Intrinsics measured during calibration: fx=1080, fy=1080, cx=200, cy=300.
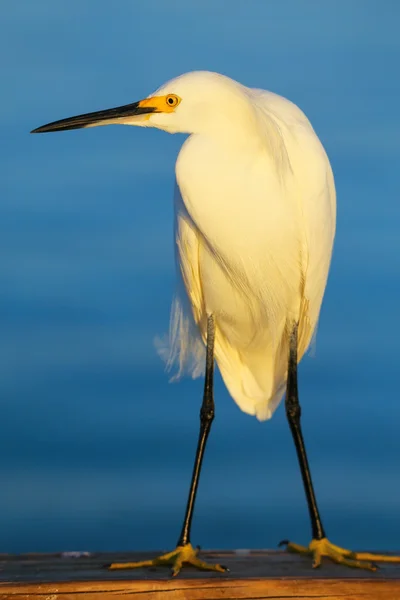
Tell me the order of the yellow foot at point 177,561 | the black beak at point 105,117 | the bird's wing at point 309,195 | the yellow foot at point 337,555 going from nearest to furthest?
the yellow foot at point 177,561, the yellow foot at point 337,555, the black beak at point 105,117, the bird's wing at point 309,195

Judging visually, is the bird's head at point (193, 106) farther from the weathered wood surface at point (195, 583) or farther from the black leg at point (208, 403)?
the weathered wood surface at point (195, 583)

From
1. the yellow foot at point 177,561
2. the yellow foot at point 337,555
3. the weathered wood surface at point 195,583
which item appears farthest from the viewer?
the yellow foot at point 337,555

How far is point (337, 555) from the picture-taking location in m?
2.94

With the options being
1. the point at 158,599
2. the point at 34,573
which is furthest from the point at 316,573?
the point at 34,573

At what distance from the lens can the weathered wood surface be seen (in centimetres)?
244

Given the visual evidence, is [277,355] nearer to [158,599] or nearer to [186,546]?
[186,546]

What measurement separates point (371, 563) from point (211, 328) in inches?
34.5

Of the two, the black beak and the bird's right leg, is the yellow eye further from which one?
the bird's right leg

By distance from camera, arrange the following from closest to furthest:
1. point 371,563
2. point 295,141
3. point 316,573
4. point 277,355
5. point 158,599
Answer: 1. point 158,599
2. point 316,573
3. point 371,563
4. point 295,141
5. point 277,355

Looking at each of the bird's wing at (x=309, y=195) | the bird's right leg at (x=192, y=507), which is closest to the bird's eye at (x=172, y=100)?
the bird's wing at (x=309, y=195)

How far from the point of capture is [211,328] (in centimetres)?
335

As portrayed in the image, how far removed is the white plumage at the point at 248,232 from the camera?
9.65 feet

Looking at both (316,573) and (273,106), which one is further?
(273,106)

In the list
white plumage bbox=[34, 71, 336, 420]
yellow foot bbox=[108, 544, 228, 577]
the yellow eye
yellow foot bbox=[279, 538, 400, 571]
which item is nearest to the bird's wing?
white plumage bbox=[34, 71, 336, 420]
